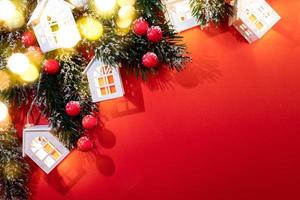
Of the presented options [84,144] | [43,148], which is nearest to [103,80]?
[84,144]

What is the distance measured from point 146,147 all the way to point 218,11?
0.58 metres

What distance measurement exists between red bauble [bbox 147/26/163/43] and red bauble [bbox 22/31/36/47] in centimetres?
47

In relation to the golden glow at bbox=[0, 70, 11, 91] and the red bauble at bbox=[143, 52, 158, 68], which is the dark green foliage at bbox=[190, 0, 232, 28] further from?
the golden glow at bbox=[0, 70, 11, 91]

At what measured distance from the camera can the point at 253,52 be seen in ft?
4.95

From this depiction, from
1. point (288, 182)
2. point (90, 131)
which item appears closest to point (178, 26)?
point (90, 131)

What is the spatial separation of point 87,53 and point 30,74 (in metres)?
0.24

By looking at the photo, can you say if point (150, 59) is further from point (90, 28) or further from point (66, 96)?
point (66, 96)

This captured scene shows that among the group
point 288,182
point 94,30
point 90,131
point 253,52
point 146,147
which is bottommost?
point 288,182

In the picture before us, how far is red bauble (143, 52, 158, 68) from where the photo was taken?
147 centimetres

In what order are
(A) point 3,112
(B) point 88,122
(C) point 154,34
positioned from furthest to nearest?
(A) point 3,112
(B) point 88,122
(C) point 154,34

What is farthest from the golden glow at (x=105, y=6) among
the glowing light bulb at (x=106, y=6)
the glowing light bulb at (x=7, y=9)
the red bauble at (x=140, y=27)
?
the glowing light bulb at (x=7, y=9)

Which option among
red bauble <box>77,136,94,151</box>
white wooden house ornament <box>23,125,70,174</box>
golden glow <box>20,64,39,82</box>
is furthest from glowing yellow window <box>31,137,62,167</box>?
golden glow <box>20,64,39,82</box>

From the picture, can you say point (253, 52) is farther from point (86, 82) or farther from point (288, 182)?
point (86, 82)

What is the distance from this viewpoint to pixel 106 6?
1.49 metres
